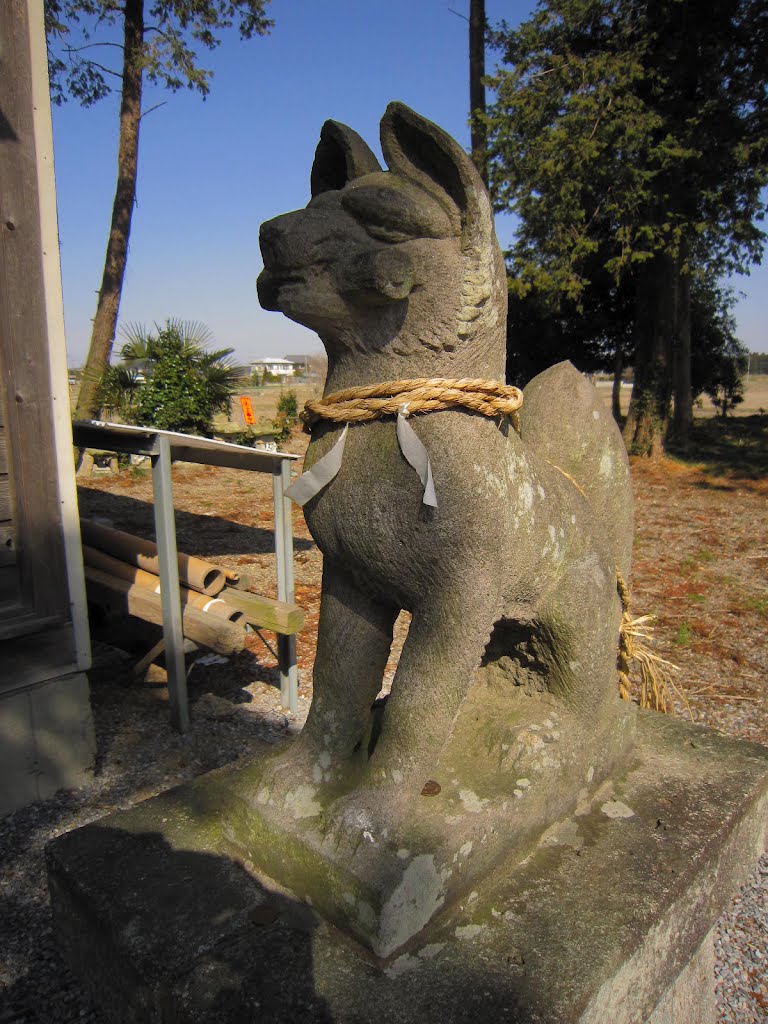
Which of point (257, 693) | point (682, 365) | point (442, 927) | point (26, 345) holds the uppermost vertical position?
point (682, 365)

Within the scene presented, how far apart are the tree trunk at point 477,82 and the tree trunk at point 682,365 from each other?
13.9 ft

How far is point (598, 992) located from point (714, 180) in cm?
942

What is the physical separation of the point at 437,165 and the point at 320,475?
2.03 feet

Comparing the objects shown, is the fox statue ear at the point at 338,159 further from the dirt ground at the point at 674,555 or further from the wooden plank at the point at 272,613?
the dirt ground at the point at 674,555

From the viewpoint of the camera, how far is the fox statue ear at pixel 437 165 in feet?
4.31

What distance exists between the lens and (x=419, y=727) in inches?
56.6

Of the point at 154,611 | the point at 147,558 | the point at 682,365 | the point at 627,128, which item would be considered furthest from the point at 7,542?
the point at 682,365

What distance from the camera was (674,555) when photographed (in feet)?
20.8

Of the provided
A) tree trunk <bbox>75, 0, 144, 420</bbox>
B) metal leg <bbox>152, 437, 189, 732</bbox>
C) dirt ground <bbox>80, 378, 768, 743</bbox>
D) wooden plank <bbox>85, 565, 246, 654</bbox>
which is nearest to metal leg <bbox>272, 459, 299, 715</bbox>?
dirt ground <bbox>80, 378, 768, 743</bbox>

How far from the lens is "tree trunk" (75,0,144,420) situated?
27.0 feet

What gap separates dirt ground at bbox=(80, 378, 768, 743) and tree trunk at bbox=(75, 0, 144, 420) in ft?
4.68

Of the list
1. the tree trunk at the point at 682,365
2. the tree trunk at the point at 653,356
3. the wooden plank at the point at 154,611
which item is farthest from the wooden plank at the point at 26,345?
the tree trunk at the point at 682,365

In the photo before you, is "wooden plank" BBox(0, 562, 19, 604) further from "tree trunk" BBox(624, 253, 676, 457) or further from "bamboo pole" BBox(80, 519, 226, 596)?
"tree trunk" BBox(624, 253, 676, 457)

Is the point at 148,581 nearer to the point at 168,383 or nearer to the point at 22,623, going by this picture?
the point at 22,623
